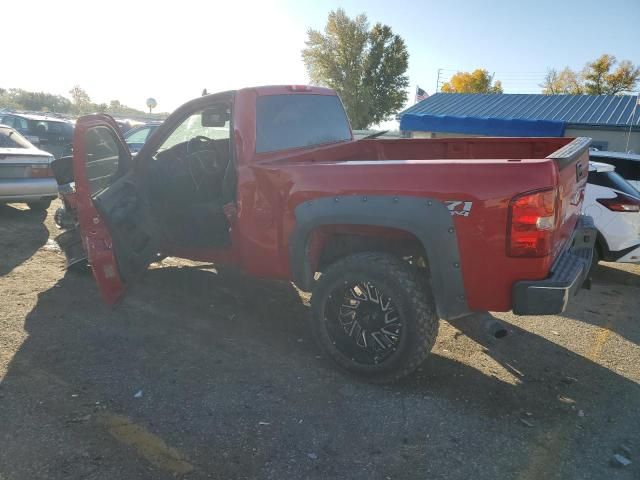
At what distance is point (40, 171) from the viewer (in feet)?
23.6

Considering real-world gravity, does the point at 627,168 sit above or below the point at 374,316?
above

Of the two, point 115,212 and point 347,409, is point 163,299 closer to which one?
point 115,212

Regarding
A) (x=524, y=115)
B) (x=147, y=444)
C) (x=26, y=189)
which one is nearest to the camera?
(x=147, y=444)

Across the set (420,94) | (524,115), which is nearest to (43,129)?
(524,115)

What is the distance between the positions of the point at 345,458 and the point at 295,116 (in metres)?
2.90

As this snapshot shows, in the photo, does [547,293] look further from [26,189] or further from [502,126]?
[502,126]

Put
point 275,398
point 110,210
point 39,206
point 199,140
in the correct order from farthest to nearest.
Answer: point 39,206 → point 199,140 → point 110,210 → point 275,398

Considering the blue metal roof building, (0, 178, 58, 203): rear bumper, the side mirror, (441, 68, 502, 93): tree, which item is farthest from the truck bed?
(441, 68, 502, 93): tree

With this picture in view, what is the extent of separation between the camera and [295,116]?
4254mm

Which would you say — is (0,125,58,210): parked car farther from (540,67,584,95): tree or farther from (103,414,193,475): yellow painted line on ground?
(540,67,584,95): tree

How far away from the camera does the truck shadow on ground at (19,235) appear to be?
5477mm

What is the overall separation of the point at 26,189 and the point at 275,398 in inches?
235

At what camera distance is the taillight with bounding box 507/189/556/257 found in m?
2.54

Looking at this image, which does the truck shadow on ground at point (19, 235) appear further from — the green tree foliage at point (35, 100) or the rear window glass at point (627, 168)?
the green tree foliage at point (35, 100)
